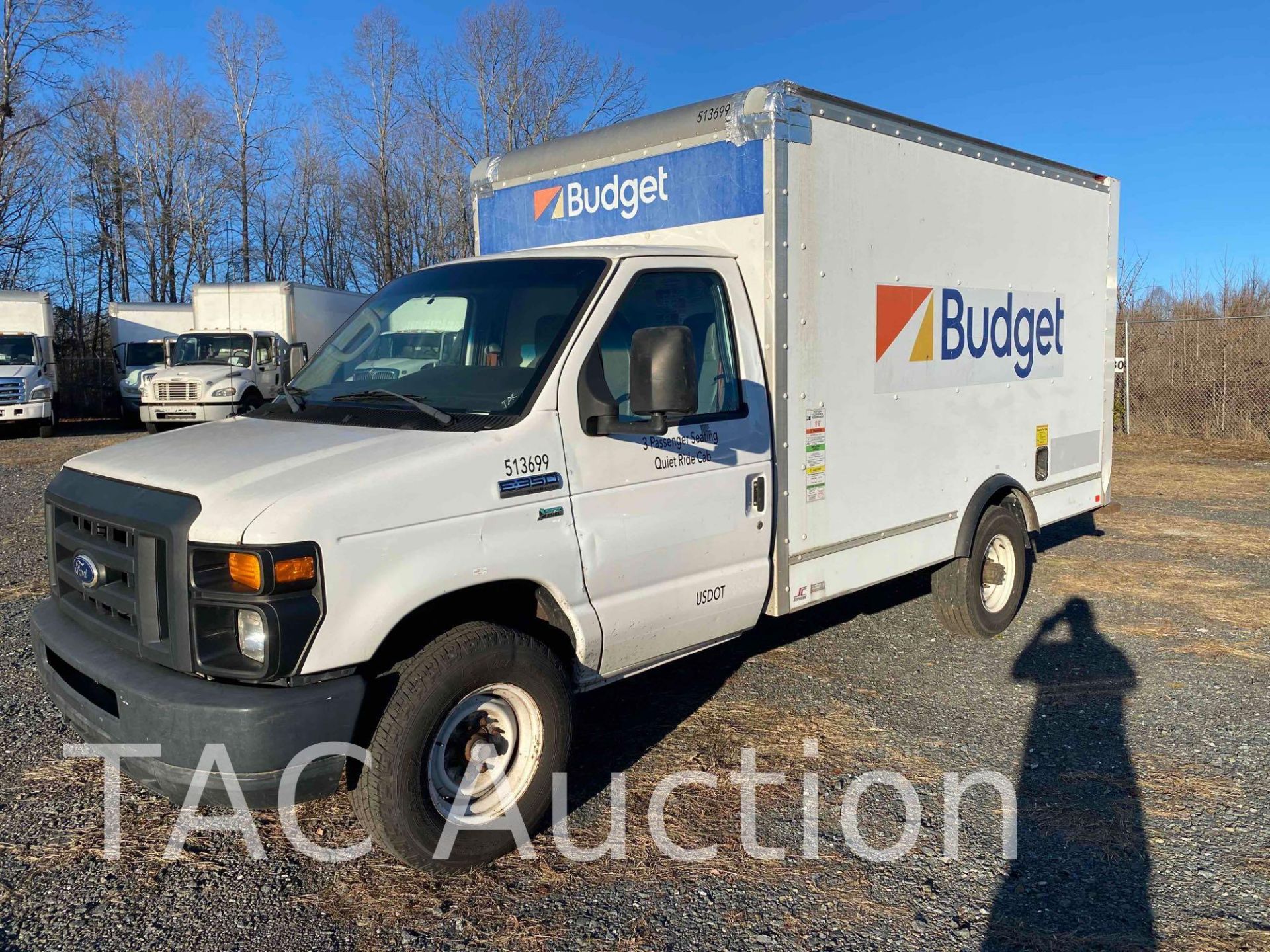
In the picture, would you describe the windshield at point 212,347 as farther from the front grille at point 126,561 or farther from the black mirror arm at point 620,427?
the black mirror arm at point 620,427

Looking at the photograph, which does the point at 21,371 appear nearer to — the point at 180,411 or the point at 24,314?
the point at 24,314

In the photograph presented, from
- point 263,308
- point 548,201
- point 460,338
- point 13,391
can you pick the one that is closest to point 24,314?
point 13,391

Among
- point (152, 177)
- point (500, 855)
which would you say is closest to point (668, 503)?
point (500, 855)

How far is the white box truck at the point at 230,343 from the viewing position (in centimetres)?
1980

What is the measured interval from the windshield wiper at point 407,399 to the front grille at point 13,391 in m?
18.7

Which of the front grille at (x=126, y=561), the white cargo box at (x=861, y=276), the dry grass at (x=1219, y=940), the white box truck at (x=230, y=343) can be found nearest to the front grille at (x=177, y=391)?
the white box truck at (x=230, y=343)

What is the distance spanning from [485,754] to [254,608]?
1.09 metres

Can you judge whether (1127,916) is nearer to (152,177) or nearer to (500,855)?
(500,855)

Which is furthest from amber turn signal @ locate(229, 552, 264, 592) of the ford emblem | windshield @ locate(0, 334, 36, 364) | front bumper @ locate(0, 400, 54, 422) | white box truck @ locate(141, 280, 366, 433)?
windshield @ locate(0, 334, 36, 364)

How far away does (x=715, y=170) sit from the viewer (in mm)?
4660

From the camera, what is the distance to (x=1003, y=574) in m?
6.67

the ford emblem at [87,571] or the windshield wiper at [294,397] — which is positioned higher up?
the windshield wiper at [294,397]

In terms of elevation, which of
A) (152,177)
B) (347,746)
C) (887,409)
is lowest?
(347,746)

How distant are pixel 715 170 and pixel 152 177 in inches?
1557
